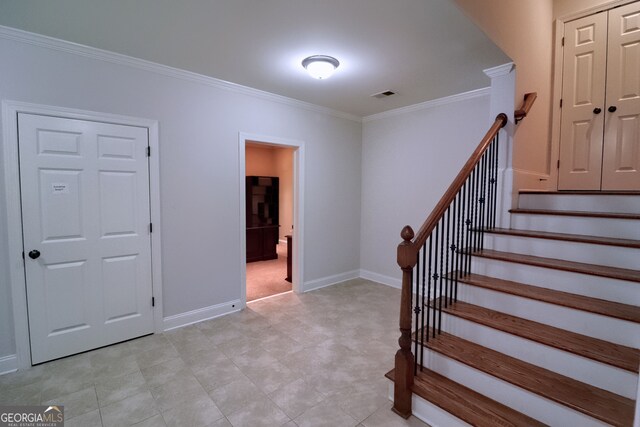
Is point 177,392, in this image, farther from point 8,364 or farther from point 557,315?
point 557,315

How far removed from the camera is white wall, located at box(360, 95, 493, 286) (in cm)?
363

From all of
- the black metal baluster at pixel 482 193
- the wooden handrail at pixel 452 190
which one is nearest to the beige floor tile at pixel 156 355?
the wooden handrail at pixel 452 190

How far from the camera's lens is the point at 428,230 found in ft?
6.07

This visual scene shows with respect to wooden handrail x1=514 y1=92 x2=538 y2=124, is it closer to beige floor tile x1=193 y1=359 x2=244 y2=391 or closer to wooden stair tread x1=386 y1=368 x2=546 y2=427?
wooden stair tread x1=386 y1=368 x2=546 y2=427

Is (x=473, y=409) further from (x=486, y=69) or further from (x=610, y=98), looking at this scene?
(x=610, y=98)

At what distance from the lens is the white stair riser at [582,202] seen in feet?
7.86

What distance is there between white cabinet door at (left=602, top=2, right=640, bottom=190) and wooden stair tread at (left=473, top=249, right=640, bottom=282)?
5.28 ft

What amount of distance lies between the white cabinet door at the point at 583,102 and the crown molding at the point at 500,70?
1.14 metres

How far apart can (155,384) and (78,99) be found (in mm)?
2448

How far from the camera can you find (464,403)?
5.49 feet

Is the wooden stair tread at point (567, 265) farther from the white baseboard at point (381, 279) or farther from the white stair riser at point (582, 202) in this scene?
the white baseboard at point (381, 279)

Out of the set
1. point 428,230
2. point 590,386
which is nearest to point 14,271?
point 428,230

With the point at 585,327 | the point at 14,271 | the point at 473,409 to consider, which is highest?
the point at 14,271

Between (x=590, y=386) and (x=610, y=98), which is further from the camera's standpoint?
(x=610, y=98)
